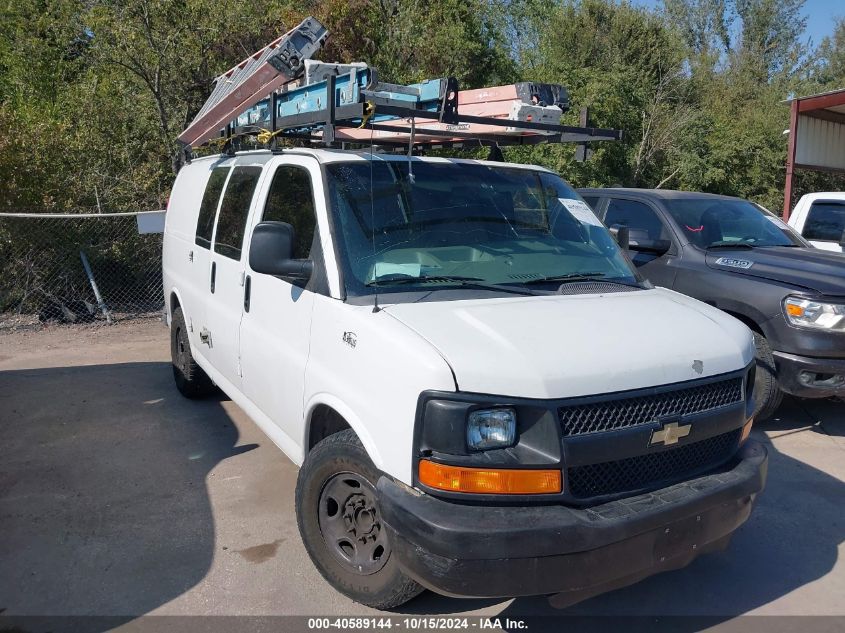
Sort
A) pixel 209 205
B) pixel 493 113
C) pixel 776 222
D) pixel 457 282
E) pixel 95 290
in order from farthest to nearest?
pixel 95 290, pixel 776 222, pixel 209 205, pixel 493 113, pixel 457 282

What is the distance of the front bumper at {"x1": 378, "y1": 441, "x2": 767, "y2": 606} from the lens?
262 centimetres

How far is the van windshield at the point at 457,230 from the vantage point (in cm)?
354

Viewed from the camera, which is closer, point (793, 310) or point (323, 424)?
point (323, 424)

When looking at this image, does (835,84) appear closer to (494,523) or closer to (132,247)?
(132,247)

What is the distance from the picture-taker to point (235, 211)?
4863 millimetres

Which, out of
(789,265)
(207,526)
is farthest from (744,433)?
(789,265)

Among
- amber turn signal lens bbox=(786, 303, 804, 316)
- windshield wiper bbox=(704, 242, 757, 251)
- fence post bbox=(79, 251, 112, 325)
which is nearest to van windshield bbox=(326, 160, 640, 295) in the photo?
amber turn signal lens bbox=(786, 303, 804, 316)

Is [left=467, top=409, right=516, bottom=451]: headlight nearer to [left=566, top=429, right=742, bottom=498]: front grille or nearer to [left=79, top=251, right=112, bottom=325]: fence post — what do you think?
[left=566, top=429, right=742, bottom=498]: front grille

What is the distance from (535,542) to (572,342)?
2.61 ft

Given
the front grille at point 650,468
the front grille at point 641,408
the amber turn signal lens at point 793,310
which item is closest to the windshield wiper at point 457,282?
Answer: the front grille at point 641,408

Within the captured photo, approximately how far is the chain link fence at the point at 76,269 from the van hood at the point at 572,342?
7.41 meters

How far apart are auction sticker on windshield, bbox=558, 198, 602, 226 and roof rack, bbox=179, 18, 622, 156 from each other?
444 millimetres

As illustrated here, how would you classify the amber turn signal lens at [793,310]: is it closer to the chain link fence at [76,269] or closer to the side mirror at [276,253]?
the side mirror at [276,253]

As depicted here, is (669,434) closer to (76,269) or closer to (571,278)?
(571,278)
